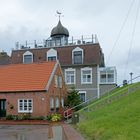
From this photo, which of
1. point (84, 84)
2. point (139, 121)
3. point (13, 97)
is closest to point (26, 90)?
point (13, 97)

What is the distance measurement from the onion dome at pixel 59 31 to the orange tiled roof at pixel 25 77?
14.6m

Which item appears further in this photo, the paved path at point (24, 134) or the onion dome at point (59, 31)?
the onion dome at point (59, 31)

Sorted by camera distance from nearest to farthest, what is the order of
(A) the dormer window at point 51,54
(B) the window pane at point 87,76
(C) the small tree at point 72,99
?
1. (C) the small tree at point 72,99
2. (B) the window pane at point 87,76
3. (A) the dormer window at point 51,54

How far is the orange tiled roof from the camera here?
Result: 35.4 m

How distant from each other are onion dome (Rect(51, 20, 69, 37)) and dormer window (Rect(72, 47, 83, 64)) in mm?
6682

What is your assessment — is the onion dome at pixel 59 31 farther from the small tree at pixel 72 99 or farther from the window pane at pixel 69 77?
the small tree at pixel 72 99

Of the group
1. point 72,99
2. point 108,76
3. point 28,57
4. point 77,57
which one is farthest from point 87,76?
point 28,57

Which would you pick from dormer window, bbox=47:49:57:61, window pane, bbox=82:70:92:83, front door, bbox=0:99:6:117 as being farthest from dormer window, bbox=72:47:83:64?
front door, bbox=0:99:6:117

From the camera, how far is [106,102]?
31.2 meters

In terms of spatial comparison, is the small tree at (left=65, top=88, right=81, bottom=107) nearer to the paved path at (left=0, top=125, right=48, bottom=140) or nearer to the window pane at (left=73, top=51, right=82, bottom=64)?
the window pane at (left=73, top=51, right=82, bottom=64)

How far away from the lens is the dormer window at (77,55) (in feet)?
155

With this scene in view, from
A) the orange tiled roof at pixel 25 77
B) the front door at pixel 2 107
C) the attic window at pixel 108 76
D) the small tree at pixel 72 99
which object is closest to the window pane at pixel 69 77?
the attic window at pixel 108 76

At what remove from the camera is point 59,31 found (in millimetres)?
53281

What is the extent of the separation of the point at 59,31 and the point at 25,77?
17.7 metres
